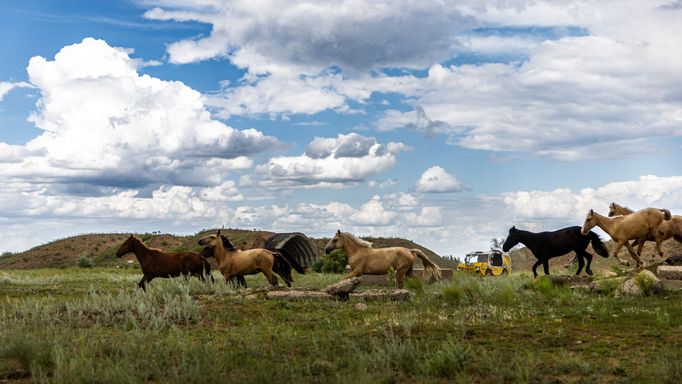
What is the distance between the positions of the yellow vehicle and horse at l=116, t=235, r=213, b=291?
88.3ft

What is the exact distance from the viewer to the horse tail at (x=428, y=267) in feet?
72.8

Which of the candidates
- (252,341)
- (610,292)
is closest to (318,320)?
(252,341)

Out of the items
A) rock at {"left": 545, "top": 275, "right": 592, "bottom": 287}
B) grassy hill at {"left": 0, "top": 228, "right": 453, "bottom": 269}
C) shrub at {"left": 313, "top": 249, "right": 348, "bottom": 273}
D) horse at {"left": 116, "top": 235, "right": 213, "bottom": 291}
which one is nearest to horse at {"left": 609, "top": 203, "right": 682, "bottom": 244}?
rock at {"left": 545, "top": 275, "right": 592, "bottom": 287}

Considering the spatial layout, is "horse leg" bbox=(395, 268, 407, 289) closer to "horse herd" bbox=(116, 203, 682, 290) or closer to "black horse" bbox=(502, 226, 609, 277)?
"horse herd" bbox=(116, 203, 682, 290)

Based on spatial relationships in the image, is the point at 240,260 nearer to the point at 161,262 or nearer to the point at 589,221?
the point at 161,262

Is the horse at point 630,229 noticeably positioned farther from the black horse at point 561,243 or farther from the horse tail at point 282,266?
the horse tail at point 282,266

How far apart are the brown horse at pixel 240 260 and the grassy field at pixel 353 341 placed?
306 cm

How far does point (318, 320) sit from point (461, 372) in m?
5.74

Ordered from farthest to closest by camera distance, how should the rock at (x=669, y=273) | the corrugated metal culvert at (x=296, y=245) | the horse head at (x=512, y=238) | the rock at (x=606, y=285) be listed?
the corrugated metal culvert at (x=296, y=245) → the horse head at (x=512, y=238) → the rock at (x=669, y=273) → the rock at (x=606, y=285)

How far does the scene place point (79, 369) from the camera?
8.66 meters

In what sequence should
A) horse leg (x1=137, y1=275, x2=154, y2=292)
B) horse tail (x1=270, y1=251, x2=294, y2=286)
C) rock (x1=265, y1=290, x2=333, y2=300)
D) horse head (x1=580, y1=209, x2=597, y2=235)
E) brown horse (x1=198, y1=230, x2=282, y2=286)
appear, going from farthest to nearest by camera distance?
horse head (x1=580, y1=209, x2=597, y2=235) < horse tail (x1=270, y1=251, x2=294, y2=286) < brown horse (x1=198, y1=230, x2=282, y2=286) < horse leg (x1=137, y1=275, x2=154, y2=292) < rock (x1=265, y1=290, x2=333, y2=300)

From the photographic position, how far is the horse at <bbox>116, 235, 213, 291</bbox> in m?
20.6

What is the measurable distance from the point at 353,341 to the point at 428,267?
12.7 meters

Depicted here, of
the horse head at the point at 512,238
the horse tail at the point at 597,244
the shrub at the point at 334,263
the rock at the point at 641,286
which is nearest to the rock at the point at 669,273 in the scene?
the rock at the point at 641,286
